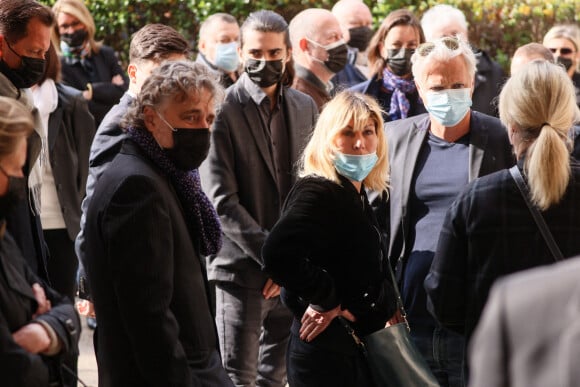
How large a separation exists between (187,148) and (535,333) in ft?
8.82

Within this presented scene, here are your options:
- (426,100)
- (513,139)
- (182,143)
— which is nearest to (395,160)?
(426,100)

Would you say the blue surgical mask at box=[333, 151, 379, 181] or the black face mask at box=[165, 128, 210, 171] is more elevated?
the black face mask at box=[165, 128, 210, 171]

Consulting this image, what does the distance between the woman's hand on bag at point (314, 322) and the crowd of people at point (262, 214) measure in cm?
1

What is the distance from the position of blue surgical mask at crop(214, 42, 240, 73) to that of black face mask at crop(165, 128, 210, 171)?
14.8ft

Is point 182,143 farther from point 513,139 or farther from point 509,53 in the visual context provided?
point 509,53

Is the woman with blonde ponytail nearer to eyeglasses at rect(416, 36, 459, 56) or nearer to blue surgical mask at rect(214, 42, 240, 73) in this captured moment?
eyeglasses at rect(416, 36, 459, 56)

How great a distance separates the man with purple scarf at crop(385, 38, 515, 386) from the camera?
5.03 m

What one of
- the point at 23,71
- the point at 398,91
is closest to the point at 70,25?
the point at 398,91

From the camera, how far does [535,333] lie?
1.36m

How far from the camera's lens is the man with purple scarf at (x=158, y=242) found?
3.59 meters

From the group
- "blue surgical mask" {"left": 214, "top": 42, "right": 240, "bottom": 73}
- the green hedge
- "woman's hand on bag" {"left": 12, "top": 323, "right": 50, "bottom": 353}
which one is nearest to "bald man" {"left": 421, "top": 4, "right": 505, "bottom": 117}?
"blue surgical mask" {"left": 214, "top": 42, "right": 240, "bottom": 73}

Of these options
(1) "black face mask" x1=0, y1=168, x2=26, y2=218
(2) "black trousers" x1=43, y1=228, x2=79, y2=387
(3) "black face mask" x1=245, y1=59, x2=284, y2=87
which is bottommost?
(2) "black trousers" x1=43, y1=228, x2=79, y2=387

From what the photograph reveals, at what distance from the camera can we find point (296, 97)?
249 inches

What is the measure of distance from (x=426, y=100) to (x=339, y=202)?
1234 mm
